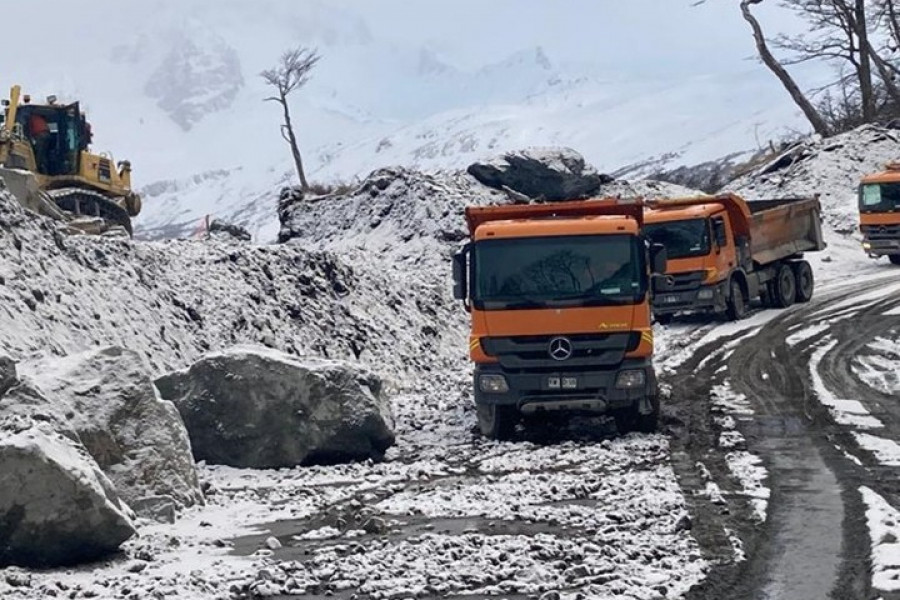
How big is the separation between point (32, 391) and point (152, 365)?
6.89 m

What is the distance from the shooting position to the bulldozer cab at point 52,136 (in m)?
29.8

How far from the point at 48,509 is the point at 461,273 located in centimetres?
731

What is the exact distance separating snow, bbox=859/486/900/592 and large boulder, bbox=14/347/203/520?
5.80 m

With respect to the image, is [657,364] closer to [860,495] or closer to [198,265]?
[198,265]

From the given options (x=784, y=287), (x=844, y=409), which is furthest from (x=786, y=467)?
(x=784, y=287)

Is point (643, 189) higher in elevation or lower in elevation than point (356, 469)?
higher

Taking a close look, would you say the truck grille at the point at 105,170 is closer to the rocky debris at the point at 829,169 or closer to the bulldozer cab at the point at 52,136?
the bulldozer cab at the point at 52,136

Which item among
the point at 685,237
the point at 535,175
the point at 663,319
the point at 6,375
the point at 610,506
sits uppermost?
the point at 535,175

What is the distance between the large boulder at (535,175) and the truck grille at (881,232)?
8689 millimetres

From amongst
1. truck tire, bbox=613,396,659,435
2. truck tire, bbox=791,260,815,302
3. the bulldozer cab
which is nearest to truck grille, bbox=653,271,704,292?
truck tire, bbox=791,260,815,302

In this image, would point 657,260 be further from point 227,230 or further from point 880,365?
point 227,230

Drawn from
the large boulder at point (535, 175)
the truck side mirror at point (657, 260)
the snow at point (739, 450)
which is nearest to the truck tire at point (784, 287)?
the large boulder at point (535, 175)

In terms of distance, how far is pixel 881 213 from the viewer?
34844 millimetres

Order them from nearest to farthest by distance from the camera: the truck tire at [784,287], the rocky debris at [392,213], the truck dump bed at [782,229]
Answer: the truck dump bed at [782,229] → the truck tire at [784,287] → the rocky debris at [392,213]
